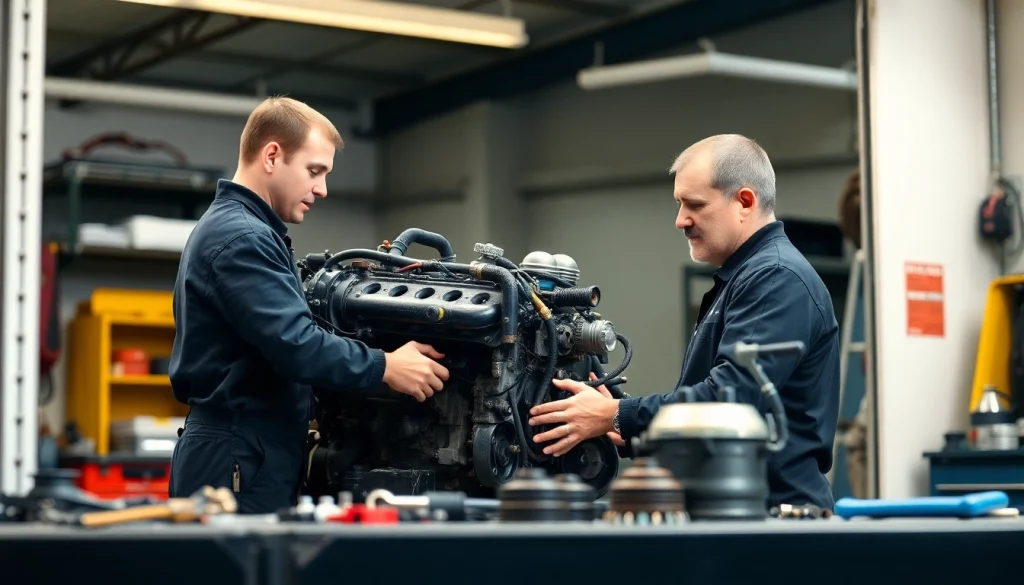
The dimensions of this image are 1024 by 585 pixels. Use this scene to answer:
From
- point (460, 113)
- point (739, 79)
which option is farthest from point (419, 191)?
point (739, 79)

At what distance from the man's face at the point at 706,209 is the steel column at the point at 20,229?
2179 mm

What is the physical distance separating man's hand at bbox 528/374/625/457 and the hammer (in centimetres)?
118

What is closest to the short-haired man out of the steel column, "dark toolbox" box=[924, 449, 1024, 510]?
the steel column

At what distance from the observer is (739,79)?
30.6 feet

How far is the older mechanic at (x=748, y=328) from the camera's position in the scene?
103 inches

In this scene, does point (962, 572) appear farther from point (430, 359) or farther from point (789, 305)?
point (430, 359)

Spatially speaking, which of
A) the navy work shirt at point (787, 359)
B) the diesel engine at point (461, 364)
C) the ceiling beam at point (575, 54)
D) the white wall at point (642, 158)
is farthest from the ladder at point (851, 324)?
the navy work shirt at point (787, 359)

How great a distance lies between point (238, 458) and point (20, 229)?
1.72 m

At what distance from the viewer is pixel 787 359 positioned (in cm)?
258

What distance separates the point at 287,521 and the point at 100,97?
7.55 m

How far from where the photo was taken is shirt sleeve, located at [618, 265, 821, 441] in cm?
253

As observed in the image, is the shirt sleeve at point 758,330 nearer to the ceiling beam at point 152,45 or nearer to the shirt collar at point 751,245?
the shirt collar at point 751,245

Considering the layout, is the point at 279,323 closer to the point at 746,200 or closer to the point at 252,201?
the point at 252,201

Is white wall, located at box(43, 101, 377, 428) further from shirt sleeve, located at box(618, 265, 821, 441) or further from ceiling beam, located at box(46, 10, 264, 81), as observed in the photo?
shirt sleeve, located at box(618, 265, 821, 441)
